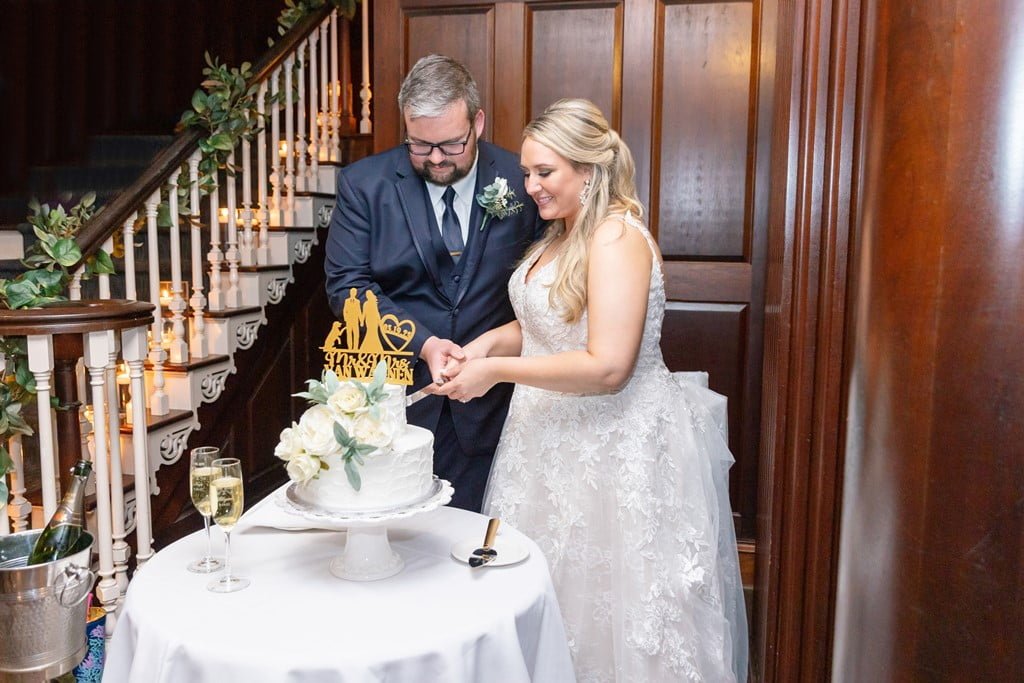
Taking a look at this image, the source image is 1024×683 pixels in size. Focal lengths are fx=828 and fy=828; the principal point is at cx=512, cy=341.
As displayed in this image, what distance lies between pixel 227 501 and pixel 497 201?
1.29m

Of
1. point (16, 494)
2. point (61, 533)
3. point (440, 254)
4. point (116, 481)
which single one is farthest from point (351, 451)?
point (16, 494)

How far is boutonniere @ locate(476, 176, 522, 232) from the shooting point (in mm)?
2381

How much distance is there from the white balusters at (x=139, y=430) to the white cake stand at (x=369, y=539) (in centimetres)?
113

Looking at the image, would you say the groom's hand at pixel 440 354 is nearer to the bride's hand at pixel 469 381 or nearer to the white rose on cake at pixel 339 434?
the bride's hand at pixel 469 381

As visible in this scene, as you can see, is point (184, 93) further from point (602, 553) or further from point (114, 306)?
point (602, 553)

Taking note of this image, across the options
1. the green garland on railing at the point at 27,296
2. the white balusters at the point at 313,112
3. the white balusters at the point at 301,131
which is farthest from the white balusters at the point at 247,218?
the green garland on railing at the point at 27,296

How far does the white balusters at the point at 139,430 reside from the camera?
2320mm

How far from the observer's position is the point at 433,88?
2.21 meters

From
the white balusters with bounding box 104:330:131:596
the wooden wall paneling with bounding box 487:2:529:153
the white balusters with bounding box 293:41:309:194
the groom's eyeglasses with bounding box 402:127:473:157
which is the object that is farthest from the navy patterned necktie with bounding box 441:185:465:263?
the white balusters with bounding box 293:41:309:194

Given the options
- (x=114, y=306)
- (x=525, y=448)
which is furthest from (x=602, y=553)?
(x=114, y=306)

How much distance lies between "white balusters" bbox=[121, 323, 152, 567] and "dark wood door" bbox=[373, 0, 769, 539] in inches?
45.4

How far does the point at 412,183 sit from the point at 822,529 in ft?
5.36

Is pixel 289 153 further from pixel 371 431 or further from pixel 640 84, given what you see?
pixel 371 431

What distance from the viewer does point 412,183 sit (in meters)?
2.42
